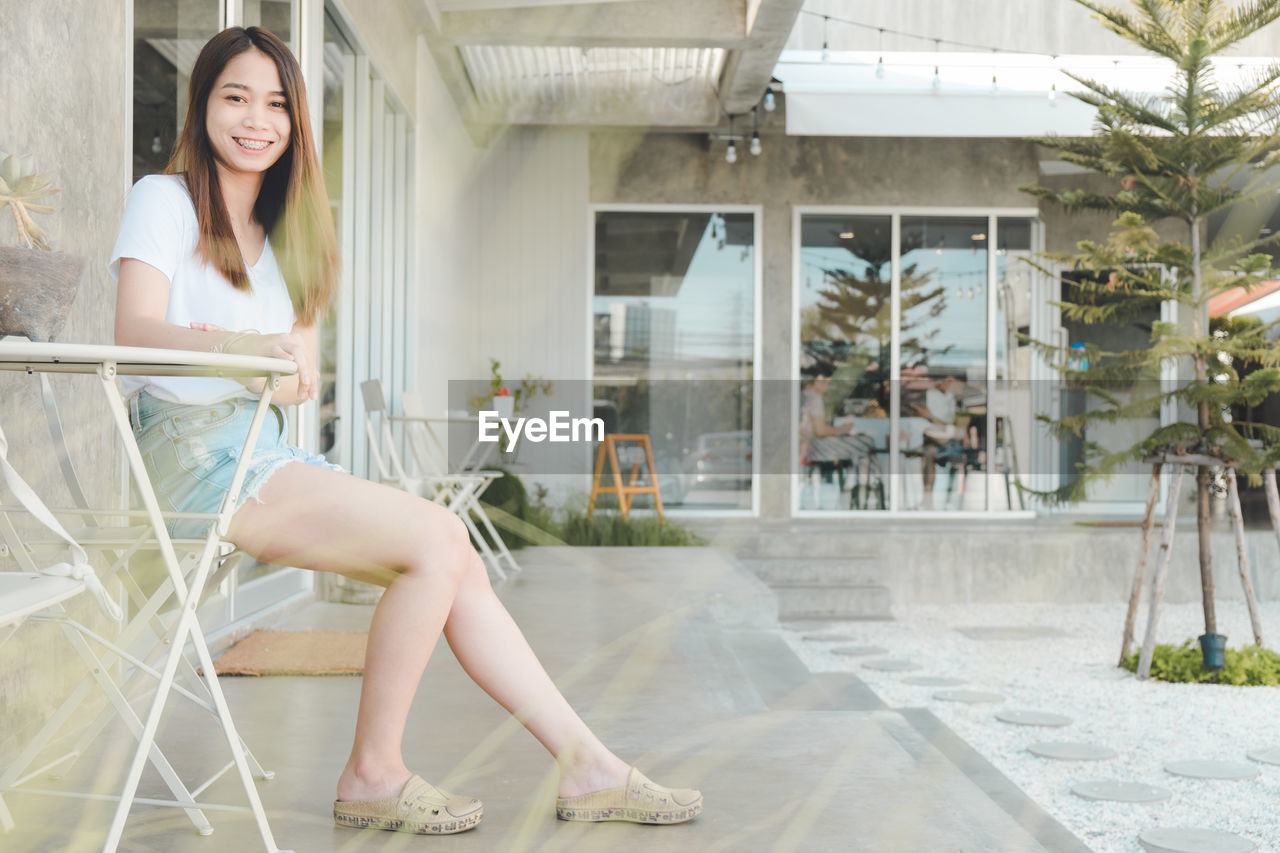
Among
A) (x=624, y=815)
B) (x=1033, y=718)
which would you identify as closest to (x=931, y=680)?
(x=1033, y=718)

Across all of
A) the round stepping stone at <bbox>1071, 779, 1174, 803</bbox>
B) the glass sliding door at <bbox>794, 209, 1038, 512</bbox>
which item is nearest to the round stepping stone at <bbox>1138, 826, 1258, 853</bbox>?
the round stepping stone at <bbox>1071, 779, 1174, 803</bbox>

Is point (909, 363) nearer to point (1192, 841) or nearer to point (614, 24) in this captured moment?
point (614, 24)

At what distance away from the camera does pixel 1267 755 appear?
3674 mm

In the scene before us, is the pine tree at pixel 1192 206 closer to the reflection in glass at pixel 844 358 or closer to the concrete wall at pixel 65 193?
the reflection in glass at pixel 844 358

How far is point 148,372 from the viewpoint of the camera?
4.39ft

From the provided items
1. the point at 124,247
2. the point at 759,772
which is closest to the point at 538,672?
the point at 759,772

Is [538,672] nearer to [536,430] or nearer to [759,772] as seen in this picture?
[759,772]

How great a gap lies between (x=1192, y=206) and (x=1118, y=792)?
312 centimetres

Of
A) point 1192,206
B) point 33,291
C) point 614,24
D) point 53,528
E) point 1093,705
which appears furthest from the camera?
point 614,24

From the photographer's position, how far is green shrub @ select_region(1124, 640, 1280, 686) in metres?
4.93

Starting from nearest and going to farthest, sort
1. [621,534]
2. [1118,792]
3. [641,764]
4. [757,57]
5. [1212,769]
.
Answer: [641,764] → [1118,792] → [1212,769] → [757,57] → [621,534]

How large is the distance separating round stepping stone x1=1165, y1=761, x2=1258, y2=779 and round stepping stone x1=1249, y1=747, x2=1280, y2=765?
7cm

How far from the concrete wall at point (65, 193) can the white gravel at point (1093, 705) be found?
2393 millimetres

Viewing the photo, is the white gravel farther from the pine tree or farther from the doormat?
the doormat
